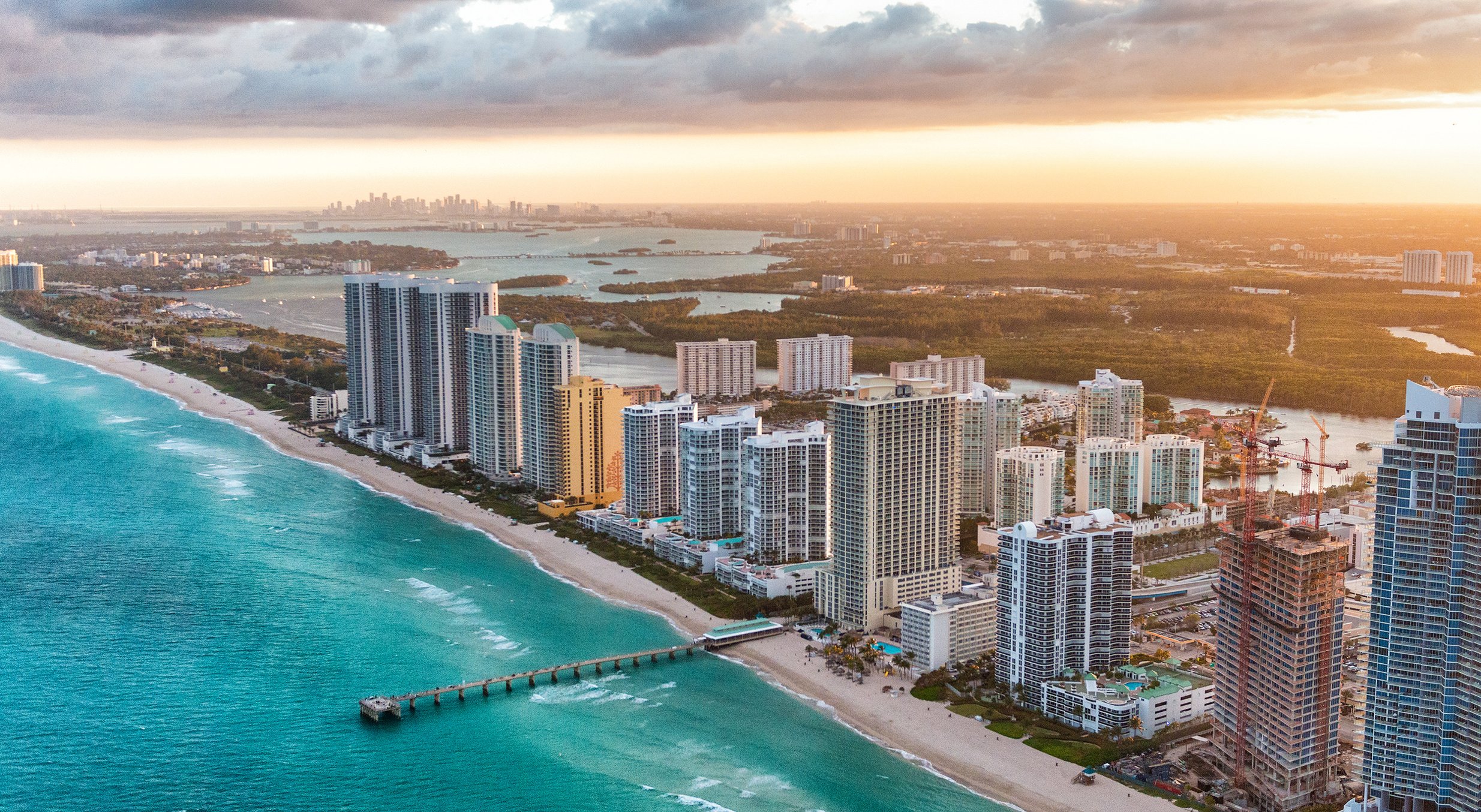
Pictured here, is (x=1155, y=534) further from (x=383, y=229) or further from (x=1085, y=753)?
(x=383, y=229)

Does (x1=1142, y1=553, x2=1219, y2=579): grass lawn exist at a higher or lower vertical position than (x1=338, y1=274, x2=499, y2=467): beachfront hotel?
lower

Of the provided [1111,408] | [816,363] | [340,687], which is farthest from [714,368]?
[340,687]

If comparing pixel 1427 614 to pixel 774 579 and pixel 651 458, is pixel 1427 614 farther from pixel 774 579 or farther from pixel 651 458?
pixel 651 458

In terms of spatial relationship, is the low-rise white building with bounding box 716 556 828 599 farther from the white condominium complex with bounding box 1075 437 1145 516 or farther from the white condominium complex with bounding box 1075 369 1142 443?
the white condominium complex with bounding box 1075 369 1142 443

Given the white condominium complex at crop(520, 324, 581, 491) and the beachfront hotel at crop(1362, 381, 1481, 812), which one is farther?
the white condominium complex at crop(520, 324, 581, 491)

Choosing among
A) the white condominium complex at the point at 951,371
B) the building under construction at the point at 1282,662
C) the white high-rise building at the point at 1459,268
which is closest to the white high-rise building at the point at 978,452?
the white condominium complex at the point at 951,371

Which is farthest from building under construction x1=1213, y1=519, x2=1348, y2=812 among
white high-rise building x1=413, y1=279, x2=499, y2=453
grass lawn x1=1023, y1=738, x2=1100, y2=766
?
white high-rise building x1=413, y1=279, x2=499, y2=453

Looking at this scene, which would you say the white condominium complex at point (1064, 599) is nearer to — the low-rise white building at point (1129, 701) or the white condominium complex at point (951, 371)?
the low-rise white building at point (1129, 701)
